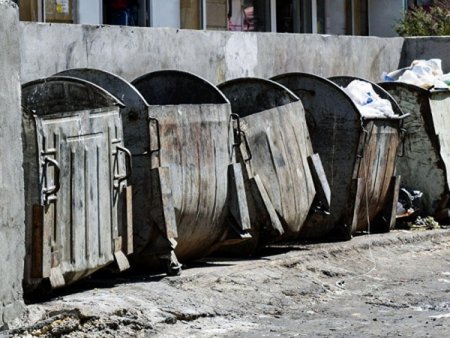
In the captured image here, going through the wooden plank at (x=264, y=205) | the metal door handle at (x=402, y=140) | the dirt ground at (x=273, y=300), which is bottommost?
the dirt ground at (x=273, y=300)

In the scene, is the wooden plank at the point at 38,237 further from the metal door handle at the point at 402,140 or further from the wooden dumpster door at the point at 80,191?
the metal door handle at the point at 402,140

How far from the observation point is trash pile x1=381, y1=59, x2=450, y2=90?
1410 cm

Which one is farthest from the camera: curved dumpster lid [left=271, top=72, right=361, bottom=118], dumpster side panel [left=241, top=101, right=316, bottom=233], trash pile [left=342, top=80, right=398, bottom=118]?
trash pile [left=342, top=80, right=398, bottom=118]

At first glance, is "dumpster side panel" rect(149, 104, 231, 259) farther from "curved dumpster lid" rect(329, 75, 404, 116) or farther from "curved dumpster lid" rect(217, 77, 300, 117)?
"curved dumpster lid" rect(329, 75, 404, 116)

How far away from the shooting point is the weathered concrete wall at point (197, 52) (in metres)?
10.3

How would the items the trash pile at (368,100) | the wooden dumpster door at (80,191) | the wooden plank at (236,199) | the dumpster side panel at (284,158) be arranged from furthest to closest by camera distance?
1. the trash pile at (368,100)
2. the dumpster side panel at (284,158)
3. the wooden plank at (236,199)
4. the wooden dumpster door at (80,191)

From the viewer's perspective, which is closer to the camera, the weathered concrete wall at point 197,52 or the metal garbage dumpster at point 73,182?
the metal garbage dumpster at point 73,182

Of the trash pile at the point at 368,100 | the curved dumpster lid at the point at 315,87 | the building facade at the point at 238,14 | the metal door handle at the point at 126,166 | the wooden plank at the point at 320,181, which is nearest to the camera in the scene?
the metal door handle at the point at 126,166

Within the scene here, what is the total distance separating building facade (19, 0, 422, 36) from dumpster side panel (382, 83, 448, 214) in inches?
217

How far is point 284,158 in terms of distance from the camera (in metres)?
10.8

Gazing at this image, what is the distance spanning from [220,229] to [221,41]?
117 inches

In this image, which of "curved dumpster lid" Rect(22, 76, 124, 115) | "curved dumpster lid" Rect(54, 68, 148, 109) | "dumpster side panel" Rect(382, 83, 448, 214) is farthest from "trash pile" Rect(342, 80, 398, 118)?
"curved dumpster lid" Rect(22, 76, 124, 115)

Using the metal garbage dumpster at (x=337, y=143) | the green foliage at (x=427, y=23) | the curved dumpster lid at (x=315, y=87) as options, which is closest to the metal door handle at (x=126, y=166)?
the metal garbage dumpster at (x=337, y=143)

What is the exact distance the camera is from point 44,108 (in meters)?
9.05
